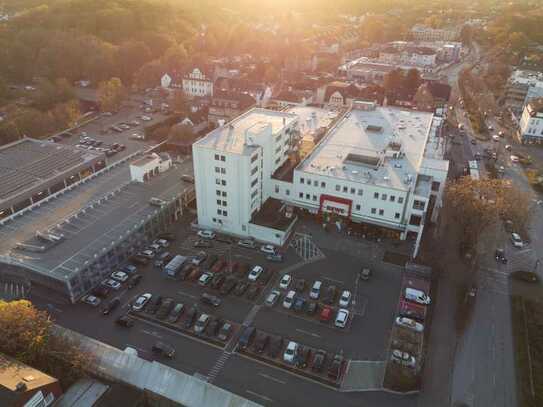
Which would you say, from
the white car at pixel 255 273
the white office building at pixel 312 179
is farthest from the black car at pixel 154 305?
the white office building at pixel 312 179

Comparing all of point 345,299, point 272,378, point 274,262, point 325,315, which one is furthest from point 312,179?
point 272,378

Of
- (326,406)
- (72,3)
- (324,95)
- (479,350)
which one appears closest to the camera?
(326,406)

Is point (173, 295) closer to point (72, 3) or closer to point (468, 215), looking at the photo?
point (468, 215)

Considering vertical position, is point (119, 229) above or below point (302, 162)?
below

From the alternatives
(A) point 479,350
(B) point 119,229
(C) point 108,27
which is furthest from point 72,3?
(A) point 479,350

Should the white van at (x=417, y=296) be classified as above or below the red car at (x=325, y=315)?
above

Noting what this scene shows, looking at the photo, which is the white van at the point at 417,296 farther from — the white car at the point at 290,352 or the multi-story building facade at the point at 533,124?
the multi-story building facade at the point at 533,124

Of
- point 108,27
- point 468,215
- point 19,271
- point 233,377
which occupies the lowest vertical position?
point 233,377
